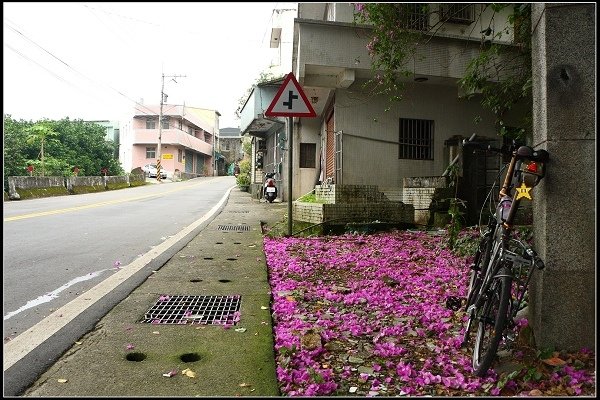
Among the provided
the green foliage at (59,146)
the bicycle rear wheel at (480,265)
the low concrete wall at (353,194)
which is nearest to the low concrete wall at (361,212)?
the low concrete wall at (353,194)

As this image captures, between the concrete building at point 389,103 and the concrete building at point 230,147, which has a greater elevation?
the concrete building at point 230,147

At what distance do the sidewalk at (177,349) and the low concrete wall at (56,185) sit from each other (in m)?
Answer: 16.2

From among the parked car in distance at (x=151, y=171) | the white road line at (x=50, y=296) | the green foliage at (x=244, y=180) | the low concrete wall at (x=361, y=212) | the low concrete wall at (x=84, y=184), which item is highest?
the parked car in distance at (x=151, y=171)

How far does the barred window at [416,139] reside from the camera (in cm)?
1041

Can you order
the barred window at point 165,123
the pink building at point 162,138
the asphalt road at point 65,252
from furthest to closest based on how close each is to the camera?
the barred window at point 165,123, the pink building at point 162,138, the asphalt road at point 65,252

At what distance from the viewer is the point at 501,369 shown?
269 cm

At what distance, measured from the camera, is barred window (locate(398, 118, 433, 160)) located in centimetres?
1041

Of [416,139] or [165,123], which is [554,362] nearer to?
[416,139]

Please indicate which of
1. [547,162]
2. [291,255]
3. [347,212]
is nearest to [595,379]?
[547,162]

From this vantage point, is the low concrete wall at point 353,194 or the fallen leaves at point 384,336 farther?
the low concrete wall at point 353,194

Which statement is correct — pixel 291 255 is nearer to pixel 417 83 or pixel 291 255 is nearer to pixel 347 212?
pixel 347 212

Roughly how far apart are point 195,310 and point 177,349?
0.91 m

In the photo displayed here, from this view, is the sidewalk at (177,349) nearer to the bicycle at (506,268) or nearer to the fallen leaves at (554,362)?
the bicycle at (506,268)

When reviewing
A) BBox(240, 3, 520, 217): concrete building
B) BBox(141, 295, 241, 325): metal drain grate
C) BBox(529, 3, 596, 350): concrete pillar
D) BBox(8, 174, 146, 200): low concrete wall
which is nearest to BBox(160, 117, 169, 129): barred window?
BBox(8, 174, 146, 200): low concrete wall
